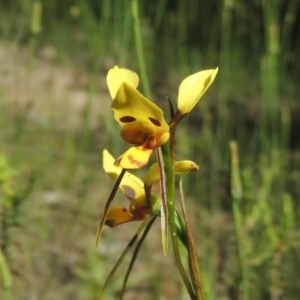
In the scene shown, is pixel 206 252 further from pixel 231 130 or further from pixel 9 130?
pixel 231 130

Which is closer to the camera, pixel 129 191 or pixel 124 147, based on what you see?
pixel 129 191

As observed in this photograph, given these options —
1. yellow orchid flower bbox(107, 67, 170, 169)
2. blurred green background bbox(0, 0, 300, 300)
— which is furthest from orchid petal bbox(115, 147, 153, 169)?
blurred green background bbox(0, 0, 300, 300)

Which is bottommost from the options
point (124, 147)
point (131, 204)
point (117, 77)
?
point (124, 147)

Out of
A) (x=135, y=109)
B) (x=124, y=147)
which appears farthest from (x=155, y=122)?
(x=124, y=147)

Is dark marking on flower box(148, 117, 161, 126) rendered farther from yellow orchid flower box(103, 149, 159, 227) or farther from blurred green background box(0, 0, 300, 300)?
blurred green background box(0, 0, 300, 300)

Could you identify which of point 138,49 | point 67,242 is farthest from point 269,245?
point 67,242

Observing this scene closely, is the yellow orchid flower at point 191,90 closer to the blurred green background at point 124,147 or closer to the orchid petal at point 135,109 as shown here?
the orchid petal at point 135,109

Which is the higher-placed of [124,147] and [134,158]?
[134,158]

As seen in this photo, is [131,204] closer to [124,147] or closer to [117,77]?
[117,77]
